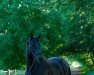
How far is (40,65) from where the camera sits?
962 cm

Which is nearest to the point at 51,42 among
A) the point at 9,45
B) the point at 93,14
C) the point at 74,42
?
the point at 9,45

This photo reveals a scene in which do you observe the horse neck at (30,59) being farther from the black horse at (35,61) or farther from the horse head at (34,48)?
the horse head at (34,48)

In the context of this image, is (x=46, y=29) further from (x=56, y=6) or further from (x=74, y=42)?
(x=56, y=6)

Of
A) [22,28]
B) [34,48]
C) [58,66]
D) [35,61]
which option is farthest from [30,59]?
[22,28]

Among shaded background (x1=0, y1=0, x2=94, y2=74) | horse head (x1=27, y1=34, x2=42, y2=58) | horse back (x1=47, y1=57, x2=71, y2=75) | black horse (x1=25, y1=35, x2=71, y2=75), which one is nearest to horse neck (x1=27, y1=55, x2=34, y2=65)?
black horse (x1=25, y1=35, x2=71, y2=75)

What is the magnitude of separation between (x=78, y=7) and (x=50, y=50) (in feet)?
59.0

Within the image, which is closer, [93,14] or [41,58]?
[41,58]

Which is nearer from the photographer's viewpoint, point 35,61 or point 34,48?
point 34,48

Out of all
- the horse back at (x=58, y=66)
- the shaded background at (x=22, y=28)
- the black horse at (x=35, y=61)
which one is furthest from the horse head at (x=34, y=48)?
the shaded background at (x=22, y=28)

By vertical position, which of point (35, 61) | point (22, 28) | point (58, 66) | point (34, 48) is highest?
point (22, 28)

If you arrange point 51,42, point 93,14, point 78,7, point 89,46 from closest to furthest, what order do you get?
point 93,14 < point 78,7 < point 89,46 < point 51,42

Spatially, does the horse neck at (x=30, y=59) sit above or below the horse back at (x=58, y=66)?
above

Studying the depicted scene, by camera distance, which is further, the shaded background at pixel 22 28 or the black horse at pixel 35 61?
the shaded background at pixel 22 28

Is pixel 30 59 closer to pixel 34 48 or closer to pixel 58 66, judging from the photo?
pixel 34 48
